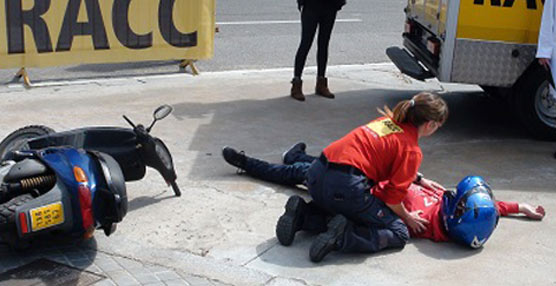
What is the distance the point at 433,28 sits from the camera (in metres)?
7.91

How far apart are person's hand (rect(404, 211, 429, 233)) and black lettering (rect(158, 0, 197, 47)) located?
5.15 m

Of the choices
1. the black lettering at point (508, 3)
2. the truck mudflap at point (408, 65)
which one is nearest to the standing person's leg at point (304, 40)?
the truck mudflap at point (408, 65)

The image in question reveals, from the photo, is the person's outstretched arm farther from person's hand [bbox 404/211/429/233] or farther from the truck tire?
the truck tire

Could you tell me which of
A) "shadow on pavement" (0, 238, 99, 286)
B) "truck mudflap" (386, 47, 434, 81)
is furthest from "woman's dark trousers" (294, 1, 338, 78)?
"shadow on pavement" (0, 238, 99, 286)

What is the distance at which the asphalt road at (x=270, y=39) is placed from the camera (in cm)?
1004

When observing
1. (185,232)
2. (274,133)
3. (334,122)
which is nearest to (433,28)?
(334,122)

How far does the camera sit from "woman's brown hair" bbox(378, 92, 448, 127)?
4750mm

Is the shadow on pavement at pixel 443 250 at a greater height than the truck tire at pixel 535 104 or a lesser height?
lesser

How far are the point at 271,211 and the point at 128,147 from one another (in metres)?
1.04

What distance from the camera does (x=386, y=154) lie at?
478cm

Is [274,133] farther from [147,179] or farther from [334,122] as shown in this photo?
[147,179]

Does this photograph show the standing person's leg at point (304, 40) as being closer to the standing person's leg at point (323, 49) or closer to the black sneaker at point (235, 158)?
the standing person's leg at point (323, 49)

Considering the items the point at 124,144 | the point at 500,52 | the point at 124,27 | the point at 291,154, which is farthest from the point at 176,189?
the point at 124,27

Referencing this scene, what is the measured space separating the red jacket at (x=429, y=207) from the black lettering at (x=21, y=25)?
5.02 metres
